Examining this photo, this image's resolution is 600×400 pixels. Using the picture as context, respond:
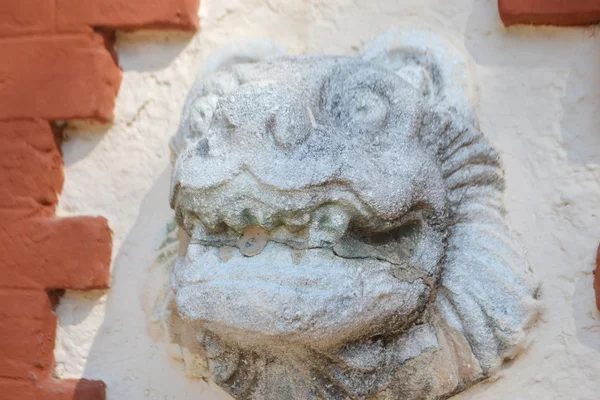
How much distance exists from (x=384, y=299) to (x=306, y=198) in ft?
0.56

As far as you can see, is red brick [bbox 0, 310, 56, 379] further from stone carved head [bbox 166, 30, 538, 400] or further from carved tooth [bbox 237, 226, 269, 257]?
carved tooth [bbox 237, 226, 269, 257]

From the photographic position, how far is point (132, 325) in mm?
1185

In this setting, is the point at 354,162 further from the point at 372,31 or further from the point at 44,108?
the point at 44,108

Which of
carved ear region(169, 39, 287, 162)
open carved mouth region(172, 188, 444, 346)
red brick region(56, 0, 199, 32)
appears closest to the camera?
open carved mouth region(172, 188, 444, 346)

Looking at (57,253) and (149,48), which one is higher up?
(149,48)

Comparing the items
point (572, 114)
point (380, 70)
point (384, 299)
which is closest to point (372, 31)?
point (380, 70)

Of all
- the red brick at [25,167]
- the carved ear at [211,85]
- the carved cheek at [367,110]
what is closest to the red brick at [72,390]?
the red brick at [25,167]

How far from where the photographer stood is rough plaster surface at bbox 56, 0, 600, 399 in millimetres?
988

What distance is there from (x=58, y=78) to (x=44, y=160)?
0.15 meters

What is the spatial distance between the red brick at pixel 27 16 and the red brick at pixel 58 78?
0.02 m

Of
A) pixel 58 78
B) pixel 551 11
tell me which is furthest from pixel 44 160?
pixel 551 11

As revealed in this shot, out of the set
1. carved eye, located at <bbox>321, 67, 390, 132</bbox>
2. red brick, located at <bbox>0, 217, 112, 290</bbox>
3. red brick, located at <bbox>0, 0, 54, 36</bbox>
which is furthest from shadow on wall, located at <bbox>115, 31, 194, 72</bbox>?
carved eye, located at <bbox>321, 67, 390, 132</bbox>

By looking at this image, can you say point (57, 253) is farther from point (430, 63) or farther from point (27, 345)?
point (430, 63)

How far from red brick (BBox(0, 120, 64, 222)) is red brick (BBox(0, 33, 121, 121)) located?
0.03 m
